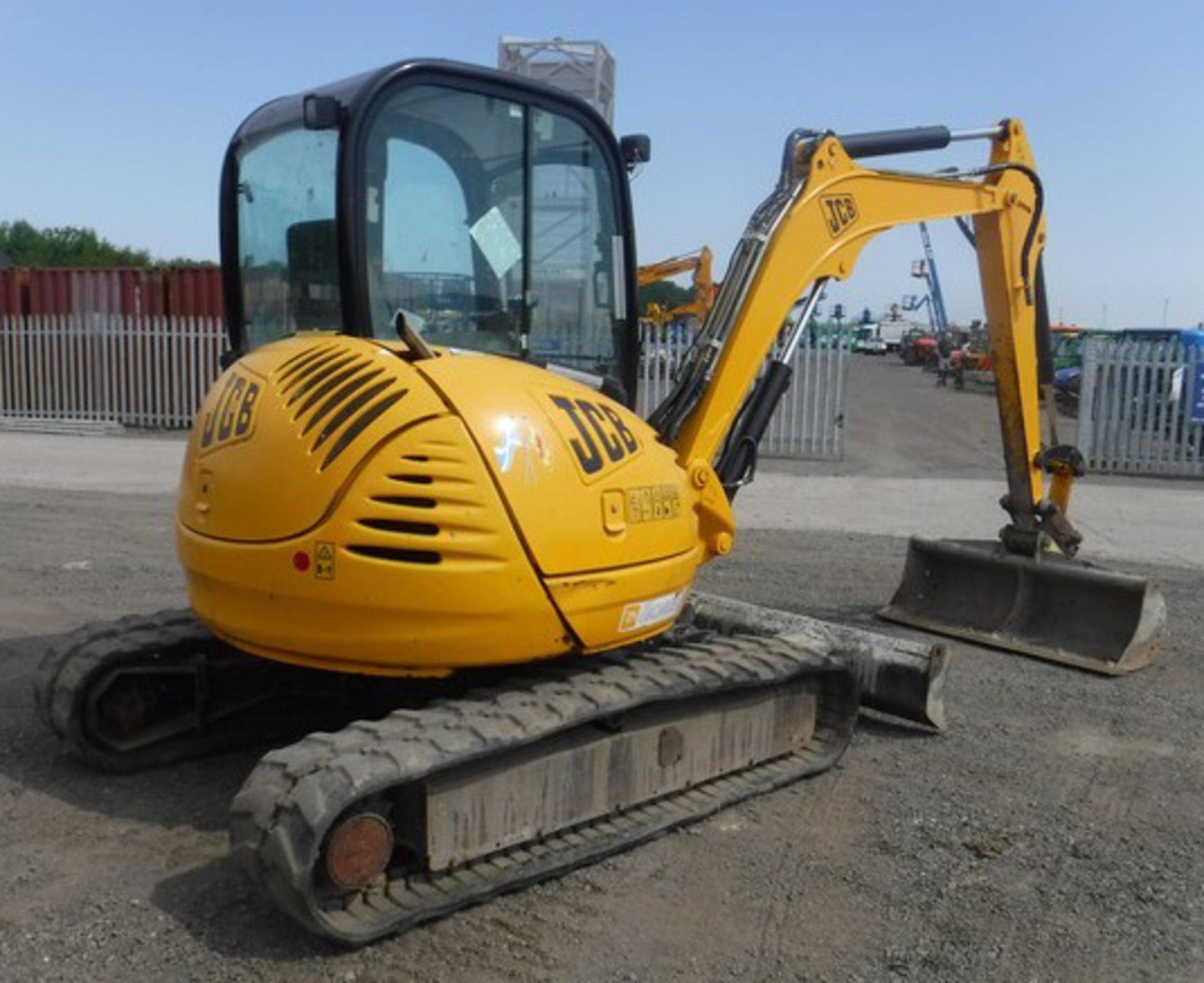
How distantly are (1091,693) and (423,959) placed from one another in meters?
3.88

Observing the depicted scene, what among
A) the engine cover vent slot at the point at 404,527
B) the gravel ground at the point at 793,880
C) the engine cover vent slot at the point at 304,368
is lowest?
the gravel ground at the point at 793,880

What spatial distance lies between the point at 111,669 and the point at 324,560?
133 cm

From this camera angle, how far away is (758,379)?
16.6 ft

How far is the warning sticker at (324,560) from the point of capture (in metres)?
3.59

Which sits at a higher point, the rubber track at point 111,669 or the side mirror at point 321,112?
the side mirror at point 321,112

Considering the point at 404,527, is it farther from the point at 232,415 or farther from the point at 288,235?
the point at 288,235

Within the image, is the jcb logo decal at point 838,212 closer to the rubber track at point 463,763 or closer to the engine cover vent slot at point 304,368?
the rubber track at point 463,763

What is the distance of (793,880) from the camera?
3850 mm

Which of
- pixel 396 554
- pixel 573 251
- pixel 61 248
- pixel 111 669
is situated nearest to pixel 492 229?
pixel 573 251

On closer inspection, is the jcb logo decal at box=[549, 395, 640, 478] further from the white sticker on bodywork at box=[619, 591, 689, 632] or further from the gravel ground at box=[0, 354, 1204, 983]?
the gravel ground at box=[0, 354, 1204, 983]

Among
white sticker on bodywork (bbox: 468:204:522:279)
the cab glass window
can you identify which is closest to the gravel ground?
the cab glass window

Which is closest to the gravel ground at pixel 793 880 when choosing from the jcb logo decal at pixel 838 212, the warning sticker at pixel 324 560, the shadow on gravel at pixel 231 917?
the shadow on gravel at pixel 231 917

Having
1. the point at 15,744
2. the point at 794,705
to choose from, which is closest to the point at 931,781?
the point at 794,705

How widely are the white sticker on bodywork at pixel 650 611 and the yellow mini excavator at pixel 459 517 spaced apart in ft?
0.05
